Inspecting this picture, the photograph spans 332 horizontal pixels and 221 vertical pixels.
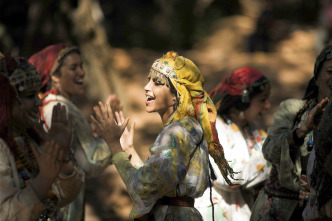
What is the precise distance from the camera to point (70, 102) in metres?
5.70

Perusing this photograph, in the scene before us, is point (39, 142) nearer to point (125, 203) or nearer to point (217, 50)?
point (125, 203)

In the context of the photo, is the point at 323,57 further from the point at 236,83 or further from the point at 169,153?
the point at 169,153

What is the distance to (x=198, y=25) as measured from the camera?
16578mm

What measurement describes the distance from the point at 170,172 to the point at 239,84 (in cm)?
201

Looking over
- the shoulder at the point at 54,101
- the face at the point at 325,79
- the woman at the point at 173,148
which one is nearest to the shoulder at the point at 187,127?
the woman at the point at 173,148

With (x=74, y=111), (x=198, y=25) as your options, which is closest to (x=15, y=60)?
(x=74, y=111)

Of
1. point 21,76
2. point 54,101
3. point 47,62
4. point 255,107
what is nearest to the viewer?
point 21,76

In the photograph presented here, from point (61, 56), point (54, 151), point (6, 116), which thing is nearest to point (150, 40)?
point (61, 56)

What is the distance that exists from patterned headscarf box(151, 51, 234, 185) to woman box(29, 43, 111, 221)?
1865mm

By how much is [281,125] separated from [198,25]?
488 inches

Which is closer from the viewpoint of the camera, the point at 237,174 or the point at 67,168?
the point at 67,168

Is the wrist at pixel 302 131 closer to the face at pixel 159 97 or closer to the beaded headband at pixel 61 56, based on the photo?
the face at pixel 159 97

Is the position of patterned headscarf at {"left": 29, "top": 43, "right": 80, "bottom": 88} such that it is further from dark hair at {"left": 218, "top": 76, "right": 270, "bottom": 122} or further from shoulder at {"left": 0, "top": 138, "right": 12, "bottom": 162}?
shoulder at {"left": 0, "top": 138, "right": 12, "bottom": 162}

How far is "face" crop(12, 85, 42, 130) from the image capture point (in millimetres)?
3779
